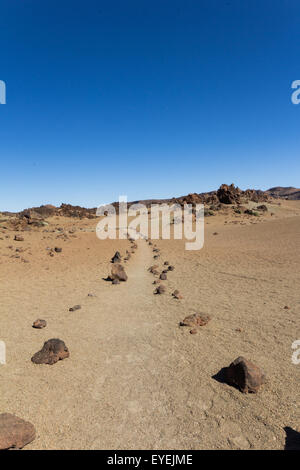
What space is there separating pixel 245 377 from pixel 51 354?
11.9 feet

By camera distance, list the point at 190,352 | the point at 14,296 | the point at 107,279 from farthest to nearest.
Answer: the point at 107,279
the point at 14,296
the point at 190,352

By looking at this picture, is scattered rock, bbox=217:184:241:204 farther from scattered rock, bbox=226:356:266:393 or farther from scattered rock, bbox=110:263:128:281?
scattered rock, bbox=226:356:266:393

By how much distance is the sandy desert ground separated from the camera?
10.6 feet

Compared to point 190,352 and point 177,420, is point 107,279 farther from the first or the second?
point 177,420

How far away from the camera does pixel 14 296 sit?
9.02 metres

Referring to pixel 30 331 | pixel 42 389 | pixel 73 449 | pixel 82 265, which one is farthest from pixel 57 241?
pixel 73 449

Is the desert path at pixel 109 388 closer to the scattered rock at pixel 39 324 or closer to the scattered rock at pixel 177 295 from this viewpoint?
the scattered rock at pixel 39 324

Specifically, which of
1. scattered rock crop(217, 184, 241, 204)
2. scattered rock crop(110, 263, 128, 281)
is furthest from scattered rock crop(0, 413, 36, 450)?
scattered rock crop(217, 184, 241, 204)

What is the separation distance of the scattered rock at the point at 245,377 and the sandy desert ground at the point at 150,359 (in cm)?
12

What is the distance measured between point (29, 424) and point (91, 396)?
1.01 meters

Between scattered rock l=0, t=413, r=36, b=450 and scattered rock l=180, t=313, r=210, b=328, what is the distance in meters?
4.23

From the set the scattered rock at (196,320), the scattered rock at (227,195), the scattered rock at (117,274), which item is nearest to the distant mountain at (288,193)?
the scattered rock at (227,195)

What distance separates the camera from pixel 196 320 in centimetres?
659

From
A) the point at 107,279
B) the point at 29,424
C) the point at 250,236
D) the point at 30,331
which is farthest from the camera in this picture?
the point at 250,236
